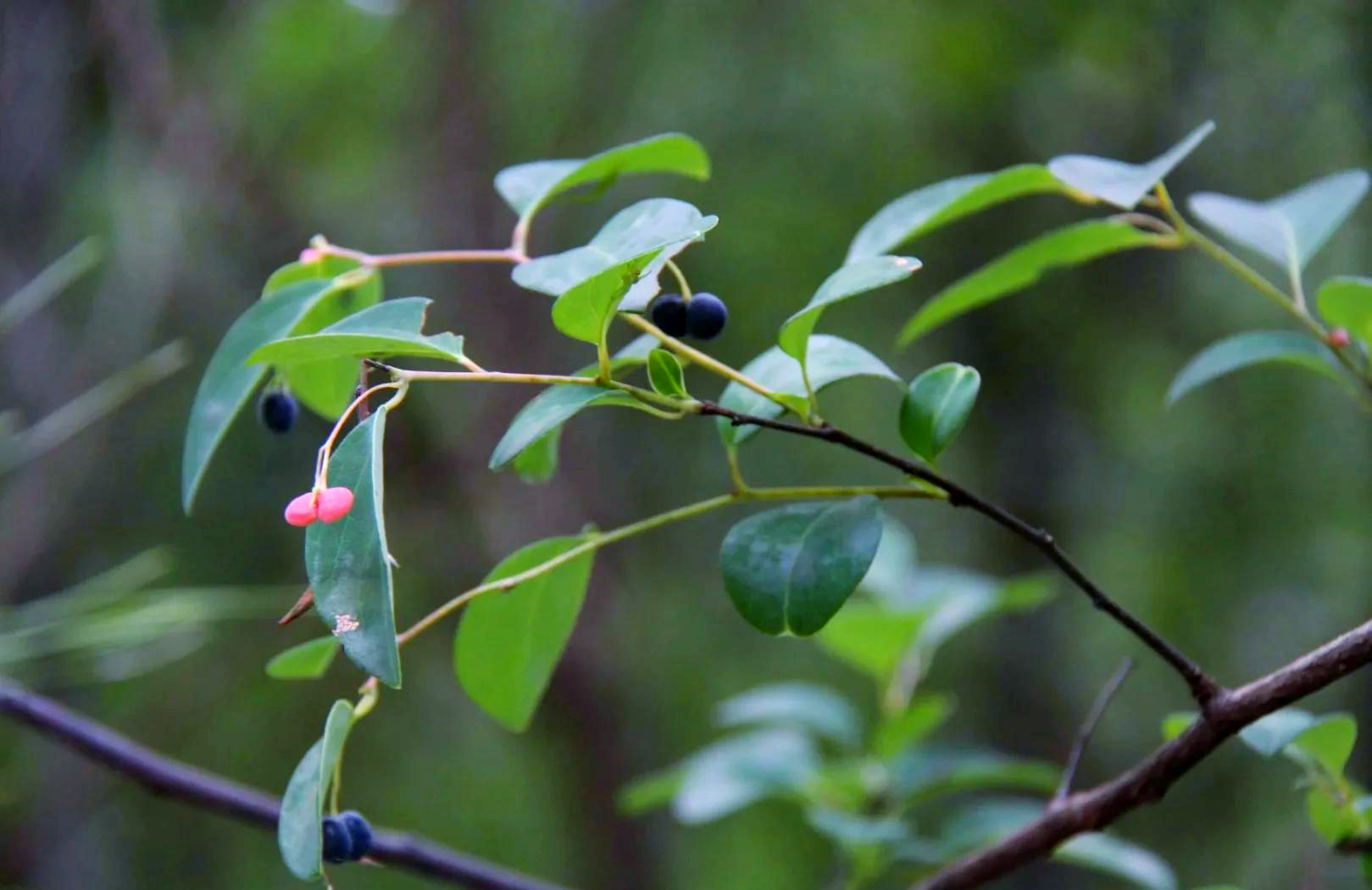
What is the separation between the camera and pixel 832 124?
194 centimetres

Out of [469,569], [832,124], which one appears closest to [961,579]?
[832,124]

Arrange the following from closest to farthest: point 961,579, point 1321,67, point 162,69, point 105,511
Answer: point 961,579 < point 1321,67 < point 162,69 < point 105,511

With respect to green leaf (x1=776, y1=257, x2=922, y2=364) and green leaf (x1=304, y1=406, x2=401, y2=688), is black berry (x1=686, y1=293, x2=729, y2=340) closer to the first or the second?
green leaf (x1=776, y1=257, x2=922, y2=364)

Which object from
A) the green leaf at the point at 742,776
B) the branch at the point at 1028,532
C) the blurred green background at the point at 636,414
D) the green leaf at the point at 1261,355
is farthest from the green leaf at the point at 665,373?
the blurred green background at the point at 636,414

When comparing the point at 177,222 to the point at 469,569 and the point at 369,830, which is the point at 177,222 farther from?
the point at 369,830

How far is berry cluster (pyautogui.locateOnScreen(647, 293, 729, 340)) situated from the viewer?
19.2 inches

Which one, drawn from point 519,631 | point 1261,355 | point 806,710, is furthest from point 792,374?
point 806,710

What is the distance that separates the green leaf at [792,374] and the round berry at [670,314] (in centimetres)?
3

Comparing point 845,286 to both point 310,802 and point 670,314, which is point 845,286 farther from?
point 310,802

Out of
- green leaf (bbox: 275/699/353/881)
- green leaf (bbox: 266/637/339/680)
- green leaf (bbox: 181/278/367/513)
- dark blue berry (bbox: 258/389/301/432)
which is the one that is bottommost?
green leaf (bbox: 266/637/339/680)

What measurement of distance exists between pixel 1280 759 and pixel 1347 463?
417 millimetres

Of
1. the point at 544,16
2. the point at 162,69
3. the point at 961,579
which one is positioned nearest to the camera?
the point at 961,579

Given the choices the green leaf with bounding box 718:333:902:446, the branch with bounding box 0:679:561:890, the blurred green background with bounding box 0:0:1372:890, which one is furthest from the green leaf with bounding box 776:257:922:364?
the blurred green background with bounding box 0:0:1372:890

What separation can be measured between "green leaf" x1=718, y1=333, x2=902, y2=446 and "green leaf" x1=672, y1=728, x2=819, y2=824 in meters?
0.41
